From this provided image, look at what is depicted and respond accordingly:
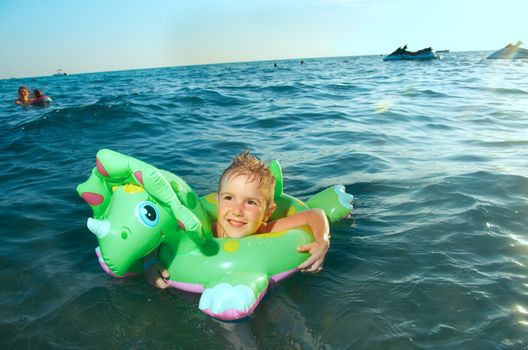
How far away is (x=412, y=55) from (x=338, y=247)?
50262 mm

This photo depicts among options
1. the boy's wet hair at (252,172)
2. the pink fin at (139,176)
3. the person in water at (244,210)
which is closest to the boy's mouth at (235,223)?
the person in water at (244,210)

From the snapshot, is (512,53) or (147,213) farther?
(512,53)

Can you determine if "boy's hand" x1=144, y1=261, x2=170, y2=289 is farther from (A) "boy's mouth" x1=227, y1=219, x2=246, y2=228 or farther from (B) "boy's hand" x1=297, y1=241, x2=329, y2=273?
(B) "boy's hand" x1=297, y1=241, x2=329, y2=273

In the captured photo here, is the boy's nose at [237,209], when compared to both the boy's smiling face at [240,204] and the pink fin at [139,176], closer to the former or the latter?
the boy's smiling face at [240,204]

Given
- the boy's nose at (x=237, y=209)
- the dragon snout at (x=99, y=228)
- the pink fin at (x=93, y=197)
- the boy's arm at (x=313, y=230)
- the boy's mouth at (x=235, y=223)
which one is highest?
the pink fin at (x=93, y=197)

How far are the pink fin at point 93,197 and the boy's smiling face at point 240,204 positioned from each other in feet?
3.00

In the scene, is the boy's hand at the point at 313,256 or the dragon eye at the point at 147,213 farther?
the boy's hand at the point at 313,256

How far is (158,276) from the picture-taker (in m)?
3.09

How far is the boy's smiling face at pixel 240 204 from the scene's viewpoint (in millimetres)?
3129

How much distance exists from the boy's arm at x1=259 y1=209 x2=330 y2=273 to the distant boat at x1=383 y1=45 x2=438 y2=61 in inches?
1920

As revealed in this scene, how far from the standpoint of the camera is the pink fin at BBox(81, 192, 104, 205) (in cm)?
294

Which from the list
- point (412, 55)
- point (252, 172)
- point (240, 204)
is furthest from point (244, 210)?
point (412, 55)

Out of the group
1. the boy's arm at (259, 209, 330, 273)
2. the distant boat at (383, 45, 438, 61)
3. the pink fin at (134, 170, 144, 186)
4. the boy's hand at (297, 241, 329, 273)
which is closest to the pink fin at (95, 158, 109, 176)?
the pink fin at (134, 170, 144, 186)

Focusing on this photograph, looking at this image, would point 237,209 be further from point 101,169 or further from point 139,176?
point 101,169
